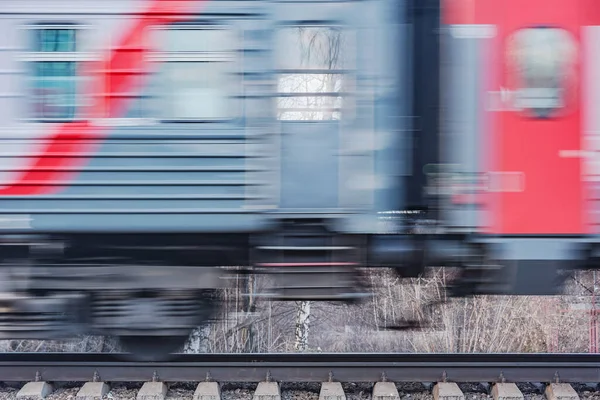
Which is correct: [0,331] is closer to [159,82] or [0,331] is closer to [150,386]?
[150,386]

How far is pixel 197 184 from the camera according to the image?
4535 millimetres

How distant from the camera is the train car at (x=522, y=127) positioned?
4625mm

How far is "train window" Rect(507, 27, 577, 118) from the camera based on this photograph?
15.4 ft

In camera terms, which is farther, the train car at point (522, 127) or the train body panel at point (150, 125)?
the train car at point (522, 127)

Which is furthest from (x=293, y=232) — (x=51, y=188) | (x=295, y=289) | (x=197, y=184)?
(x=51, y=188)

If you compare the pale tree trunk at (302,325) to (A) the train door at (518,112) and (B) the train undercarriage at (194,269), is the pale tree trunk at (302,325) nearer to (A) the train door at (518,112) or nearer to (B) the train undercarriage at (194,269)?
(B) the train undercarriage at (194,269)

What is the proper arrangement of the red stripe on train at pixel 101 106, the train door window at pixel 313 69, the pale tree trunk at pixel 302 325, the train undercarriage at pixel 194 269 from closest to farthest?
the red stripe on train at pixel 101 106, the train door window at pixel 313 69, the train undercarriage at pixel 194 269, the pale tree trunk at pixel 302 325

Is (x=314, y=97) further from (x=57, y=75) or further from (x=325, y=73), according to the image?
(x=57, y=75)

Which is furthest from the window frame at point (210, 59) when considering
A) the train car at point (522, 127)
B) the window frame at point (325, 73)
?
the train car at point (522, 127)

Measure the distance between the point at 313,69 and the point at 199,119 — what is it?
862mm

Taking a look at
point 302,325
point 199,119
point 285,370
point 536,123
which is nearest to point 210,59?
point 199,119

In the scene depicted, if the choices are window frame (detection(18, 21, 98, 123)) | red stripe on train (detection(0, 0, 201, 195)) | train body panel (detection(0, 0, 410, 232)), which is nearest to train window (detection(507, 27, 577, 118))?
train body panel (detection(0, 0, 410, 232))

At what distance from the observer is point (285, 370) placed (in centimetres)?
599

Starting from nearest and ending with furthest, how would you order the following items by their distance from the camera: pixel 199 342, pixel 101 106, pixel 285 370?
1. pixel 101 106
2. pixel 285 370
3. pixel 199 342
